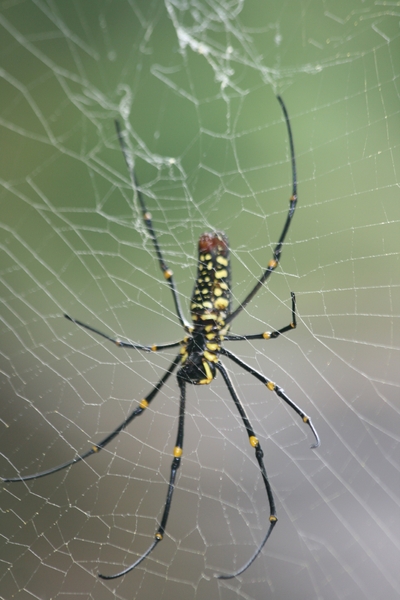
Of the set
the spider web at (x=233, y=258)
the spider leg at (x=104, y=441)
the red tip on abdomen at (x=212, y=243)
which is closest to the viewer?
the red tip on abdomen at (x=212, y=243)

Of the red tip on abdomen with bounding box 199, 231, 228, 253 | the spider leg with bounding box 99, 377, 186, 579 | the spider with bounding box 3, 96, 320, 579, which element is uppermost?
the red tip on abdomen with bounding box 199, 231, 228, 253

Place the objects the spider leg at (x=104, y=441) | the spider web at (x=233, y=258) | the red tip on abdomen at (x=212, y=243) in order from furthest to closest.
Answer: the spider web at (x=233, y=258), the spider leg at (x=104, y=441), the red tip on abdomen at (x=212, y=243)

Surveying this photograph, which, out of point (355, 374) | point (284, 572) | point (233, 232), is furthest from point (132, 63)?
point (284, 572)

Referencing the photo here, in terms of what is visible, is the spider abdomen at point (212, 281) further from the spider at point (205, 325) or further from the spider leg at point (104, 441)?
the spider leg at point (104, 441)

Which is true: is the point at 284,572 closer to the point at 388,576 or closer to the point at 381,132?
the point at 388,576

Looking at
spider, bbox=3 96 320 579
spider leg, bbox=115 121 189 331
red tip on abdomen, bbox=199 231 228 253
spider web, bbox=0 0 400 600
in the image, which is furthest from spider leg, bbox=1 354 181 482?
spider web, bbox=0 0 400 600

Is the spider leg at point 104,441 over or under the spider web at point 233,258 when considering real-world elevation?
under

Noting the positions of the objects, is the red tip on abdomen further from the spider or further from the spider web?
the spider web

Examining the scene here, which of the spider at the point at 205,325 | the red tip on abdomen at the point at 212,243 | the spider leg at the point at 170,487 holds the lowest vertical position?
the spider leg at the point at 170,487

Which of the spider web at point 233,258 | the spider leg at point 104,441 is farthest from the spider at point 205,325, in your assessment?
the spider web at point 233,258

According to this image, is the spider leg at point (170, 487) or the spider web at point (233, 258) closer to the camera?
the spider leg at point (170, 487)
